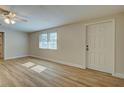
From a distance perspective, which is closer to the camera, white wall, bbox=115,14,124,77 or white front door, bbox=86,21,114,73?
white wall, bbox=115,14,124,77

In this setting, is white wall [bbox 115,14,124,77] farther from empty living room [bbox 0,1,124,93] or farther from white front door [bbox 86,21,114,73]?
white front door [bbox 86,21,114,73]

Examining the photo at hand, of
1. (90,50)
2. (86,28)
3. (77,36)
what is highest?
(86,28)

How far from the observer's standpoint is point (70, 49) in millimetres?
5215

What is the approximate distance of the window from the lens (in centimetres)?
627

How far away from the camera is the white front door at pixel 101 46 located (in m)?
3.79

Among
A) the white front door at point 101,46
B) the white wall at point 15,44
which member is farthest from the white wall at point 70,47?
the white wall at point 15,44

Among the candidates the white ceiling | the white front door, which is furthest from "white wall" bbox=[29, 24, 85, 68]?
the white ceiling

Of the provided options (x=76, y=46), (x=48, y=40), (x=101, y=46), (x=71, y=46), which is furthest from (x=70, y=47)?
(x=48, y=40)

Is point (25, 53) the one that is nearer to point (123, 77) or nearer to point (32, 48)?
point (32, 48)

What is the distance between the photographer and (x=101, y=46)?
4.08 meters

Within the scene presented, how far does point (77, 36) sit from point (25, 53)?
5.19 m

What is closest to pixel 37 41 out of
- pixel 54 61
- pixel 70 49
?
pixel 54 61

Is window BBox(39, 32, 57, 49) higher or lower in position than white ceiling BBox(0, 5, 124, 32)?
lower
